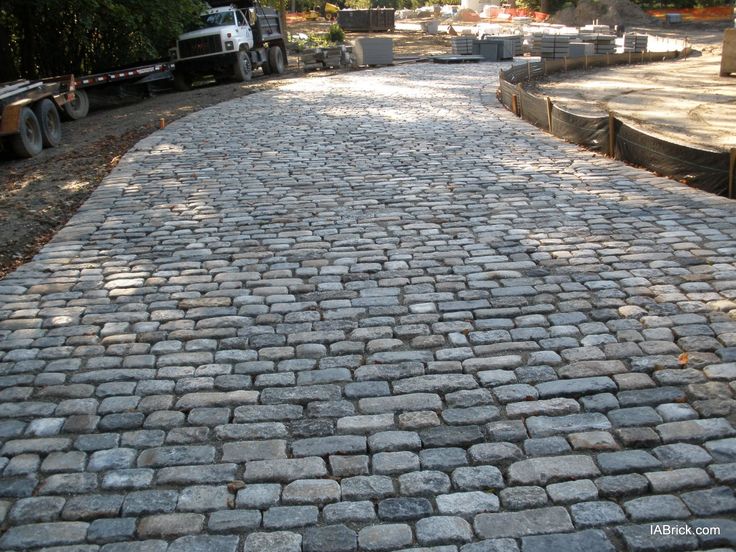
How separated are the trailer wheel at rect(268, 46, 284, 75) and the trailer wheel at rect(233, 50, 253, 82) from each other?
2.13 meters

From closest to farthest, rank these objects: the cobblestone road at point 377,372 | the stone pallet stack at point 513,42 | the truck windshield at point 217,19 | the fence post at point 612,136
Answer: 1. the cobblestone road at point 377,372
2. the fence post at point 612,136
3. the truck windshield at point 217,19
4. the stone pallet stack at point 513,42

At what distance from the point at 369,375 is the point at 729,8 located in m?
55.4

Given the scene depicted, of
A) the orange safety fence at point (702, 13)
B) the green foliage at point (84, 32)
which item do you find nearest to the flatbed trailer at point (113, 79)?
the green foliage at point (84, 32)

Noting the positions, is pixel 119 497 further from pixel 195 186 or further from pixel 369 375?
pixel 195 186

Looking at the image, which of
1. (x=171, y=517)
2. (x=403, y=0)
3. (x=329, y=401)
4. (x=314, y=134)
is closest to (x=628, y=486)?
(x=329, y=401)

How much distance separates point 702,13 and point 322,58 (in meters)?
34.9

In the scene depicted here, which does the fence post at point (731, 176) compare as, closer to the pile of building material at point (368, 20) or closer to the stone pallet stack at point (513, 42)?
the stone pallet stack at point (513, 42)

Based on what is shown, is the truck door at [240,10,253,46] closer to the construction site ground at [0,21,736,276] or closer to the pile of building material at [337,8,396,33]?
the construction site ground at [0,21,736,276]

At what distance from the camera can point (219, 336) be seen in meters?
5.72

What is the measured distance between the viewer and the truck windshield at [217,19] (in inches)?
1028

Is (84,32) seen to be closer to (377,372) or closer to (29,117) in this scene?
(29,117)

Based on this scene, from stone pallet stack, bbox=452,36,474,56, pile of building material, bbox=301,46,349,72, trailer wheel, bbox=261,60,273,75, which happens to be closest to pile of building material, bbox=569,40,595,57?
stone pallet stack, bbox=452,36,474,56

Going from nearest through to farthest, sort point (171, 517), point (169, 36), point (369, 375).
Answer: point (171, 517), point (369, 375), point (169, 36)

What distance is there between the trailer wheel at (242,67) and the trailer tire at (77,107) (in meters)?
6.35
